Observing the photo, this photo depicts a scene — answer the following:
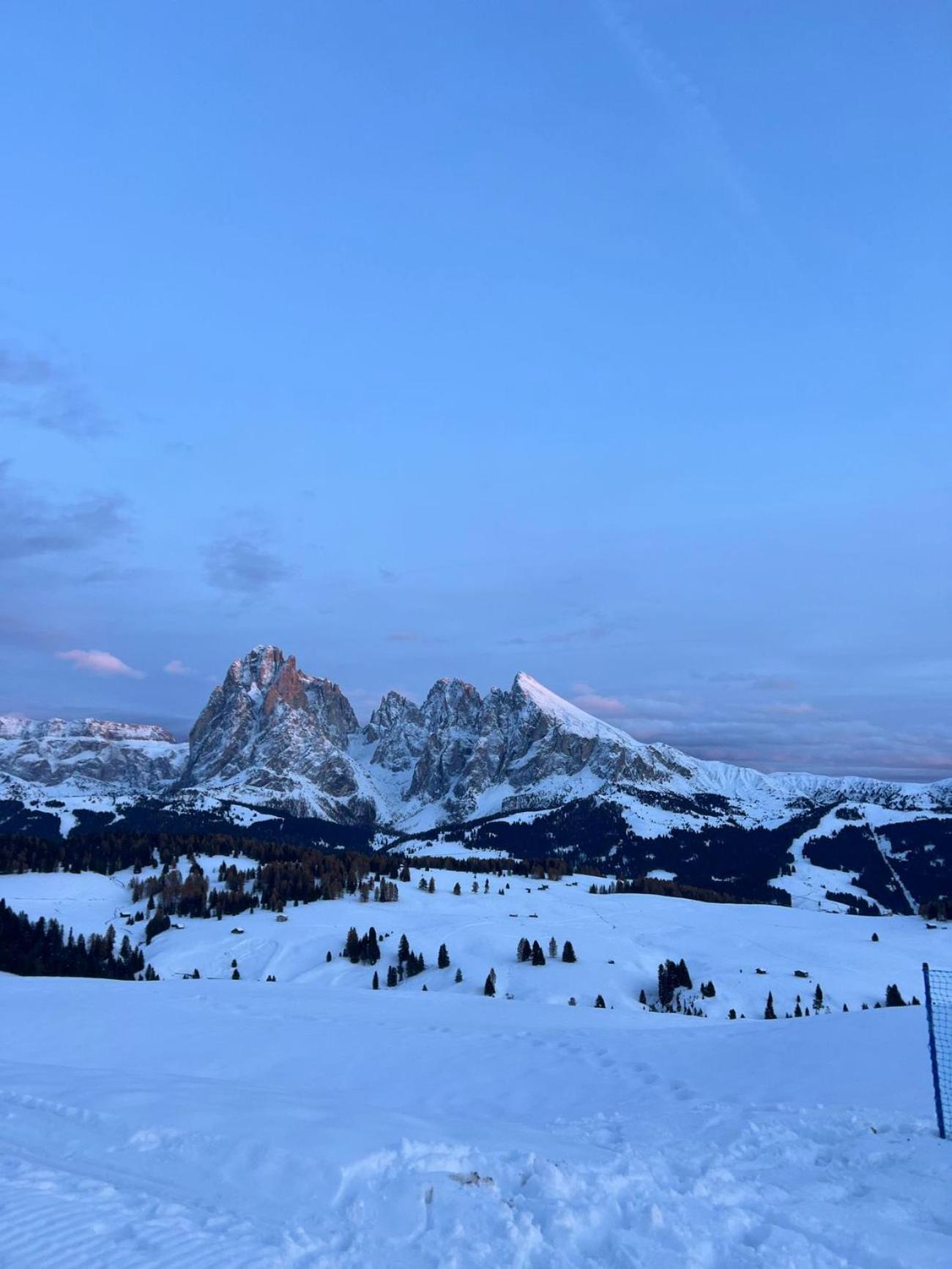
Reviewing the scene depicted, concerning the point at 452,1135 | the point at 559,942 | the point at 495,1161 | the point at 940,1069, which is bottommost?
the point at 559,942

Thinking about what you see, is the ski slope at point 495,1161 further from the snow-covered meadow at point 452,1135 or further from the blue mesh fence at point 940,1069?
the blue mesh fence at point 940,1069

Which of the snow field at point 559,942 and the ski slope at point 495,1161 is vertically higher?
the ski slope at point 495,1161

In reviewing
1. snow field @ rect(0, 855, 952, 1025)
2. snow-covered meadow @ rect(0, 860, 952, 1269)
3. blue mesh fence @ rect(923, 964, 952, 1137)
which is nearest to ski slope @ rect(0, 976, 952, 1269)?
snow-covered meadow @ rect(0, 860, 952, 1269)

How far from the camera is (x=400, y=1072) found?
26.0m

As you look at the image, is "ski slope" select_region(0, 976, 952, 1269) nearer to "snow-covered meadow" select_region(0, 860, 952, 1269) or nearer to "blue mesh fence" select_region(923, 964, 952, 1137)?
"snow-covered meadow" select_region(0, 860, 952, 1269)

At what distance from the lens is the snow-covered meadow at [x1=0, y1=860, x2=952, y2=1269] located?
384 inches

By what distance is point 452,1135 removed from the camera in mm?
14188

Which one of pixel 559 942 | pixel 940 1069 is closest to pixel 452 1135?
pixel 940 1069

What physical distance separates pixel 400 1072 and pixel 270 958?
89.0 metres

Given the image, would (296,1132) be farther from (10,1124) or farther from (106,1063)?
(106,1063)

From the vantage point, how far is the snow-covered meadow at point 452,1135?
976 centimetres

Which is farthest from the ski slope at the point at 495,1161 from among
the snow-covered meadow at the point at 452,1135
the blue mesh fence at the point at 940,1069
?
the blue mesh fence at the point at 940,1069

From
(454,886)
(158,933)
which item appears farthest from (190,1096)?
(454,886)

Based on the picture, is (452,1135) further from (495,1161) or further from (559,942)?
(559,942)
